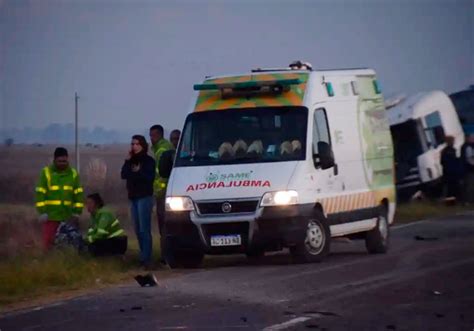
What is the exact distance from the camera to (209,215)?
17.8m

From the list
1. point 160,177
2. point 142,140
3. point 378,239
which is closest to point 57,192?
point 142,140

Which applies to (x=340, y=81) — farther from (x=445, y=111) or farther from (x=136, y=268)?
(x=445, y=111)

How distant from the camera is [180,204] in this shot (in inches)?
704

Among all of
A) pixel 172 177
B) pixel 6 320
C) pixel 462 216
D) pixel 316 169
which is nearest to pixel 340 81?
pixel 316 169

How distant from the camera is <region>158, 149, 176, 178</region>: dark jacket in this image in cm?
1873

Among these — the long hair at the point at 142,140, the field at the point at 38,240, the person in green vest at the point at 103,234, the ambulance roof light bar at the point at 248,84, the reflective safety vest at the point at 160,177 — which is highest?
the ambulance roof light bar at the point at 248,84

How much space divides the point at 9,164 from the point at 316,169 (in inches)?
1126

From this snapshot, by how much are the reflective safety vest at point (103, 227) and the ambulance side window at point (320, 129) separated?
3.08 metres

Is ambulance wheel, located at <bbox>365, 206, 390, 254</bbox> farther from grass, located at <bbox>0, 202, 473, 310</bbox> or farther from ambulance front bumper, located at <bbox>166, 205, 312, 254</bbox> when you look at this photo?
grass, located at <bbox>0, 202, 473, 310</bbox>

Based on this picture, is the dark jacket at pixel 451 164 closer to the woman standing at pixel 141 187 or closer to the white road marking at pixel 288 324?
the woman standing at pixel 141 187

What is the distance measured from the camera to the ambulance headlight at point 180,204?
703 inches

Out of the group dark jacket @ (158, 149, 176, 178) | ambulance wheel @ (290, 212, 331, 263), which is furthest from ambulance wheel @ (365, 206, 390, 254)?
dark jacket @ (158, 149, 176, 178)

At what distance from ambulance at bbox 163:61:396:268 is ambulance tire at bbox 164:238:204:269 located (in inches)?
0.6

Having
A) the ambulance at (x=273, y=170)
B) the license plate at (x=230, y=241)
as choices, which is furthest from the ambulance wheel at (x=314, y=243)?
the license plate at (x=230, y=241)
